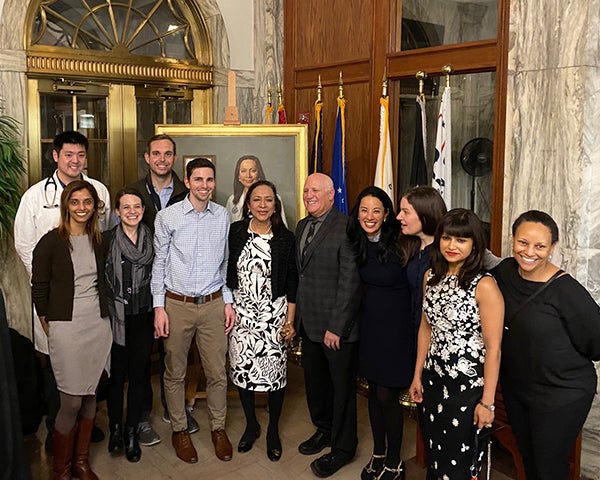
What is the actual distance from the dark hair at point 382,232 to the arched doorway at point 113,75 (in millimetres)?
2340

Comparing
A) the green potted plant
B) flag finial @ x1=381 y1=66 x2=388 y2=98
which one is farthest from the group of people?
flag finial @ x1=381 y1=66 x2=388 y2=98

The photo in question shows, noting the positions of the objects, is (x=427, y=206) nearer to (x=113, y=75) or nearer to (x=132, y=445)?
(x=132, y=445)

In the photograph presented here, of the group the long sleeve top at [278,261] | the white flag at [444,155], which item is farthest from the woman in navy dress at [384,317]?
the white flag at [444,155]

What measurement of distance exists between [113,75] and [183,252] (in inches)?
77.8

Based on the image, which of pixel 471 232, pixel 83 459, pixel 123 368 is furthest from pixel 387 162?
pixel 83 459

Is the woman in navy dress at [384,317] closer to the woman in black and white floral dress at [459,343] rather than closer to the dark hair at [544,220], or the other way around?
the woman in black and white floral dress at [459,343]

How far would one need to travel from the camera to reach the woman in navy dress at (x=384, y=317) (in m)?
3.09

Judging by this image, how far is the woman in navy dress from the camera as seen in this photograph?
3.09 m

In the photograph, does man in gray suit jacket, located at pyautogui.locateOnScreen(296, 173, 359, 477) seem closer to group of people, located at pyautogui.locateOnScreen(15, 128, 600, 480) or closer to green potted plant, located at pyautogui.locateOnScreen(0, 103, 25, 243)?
group of people, located at pyautogui.locateOnScreen(15, 128, 600, 480)

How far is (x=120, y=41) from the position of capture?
4.74 meters

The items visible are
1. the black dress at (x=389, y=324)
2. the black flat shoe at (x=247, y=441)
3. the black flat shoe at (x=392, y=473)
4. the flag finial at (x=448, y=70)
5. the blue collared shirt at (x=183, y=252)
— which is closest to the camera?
the black dress at (x=389, y=324)

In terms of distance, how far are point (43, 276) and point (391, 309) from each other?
1.73 m

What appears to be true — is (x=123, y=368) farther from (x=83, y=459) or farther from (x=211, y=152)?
(x=211, y=152)

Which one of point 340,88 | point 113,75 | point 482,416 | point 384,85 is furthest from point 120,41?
point 482,416
